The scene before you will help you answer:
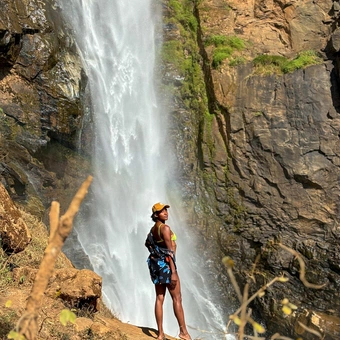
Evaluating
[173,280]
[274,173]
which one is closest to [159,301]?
[173,280]

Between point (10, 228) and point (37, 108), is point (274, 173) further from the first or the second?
point (10, 228)

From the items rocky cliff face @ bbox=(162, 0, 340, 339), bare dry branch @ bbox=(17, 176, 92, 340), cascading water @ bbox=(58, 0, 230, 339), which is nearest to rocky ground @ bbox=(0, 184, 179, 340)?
bare dry branch @ bbox=(17, 176, 92, 340)

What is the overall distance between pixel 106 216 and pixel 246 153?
425 cm

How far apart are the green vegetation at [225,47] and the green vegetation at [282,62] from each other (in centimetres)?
60

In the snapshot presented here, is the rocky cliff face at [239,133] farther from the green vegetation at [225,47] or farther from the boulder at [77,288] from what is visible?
the boulder at [77,288]

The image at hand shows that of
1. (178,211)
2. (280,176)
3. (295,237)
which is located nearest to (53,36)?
(178,211)

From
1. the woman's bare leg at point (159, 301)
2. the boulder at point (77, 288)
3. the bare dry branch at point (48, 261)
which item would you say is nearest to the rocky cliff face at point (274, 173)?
the woman's bare leg at point (159, 301)

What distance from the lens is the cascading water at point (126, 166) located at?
9.84 meters

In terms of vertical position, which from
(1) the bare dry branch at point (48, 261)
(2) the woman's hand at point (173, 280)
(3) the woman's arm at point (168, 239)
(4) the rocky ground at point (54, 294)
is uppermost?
(3) the woman's arm at point (168, 239)

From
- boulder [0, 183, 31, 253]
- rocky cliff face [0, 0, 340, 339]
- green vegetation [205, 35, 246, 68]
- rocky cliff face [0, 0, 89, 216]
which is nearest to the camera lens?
boulder [0, 183, 31, 253]

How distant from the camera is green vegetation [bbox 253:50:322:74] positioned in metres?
11.8

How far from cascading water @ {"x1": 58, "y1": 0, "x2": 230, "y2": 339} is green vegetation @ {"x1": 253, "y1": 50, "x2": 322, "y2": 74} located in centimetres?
333

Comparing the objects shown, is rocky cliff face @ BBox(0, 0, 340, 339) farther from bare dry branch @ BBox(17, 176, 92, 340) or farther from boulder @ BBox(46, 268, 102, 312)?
bare dry branch @ BBox(17, 176, 92, 340)

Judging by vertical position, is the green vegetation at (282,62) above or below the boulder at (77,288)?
above
